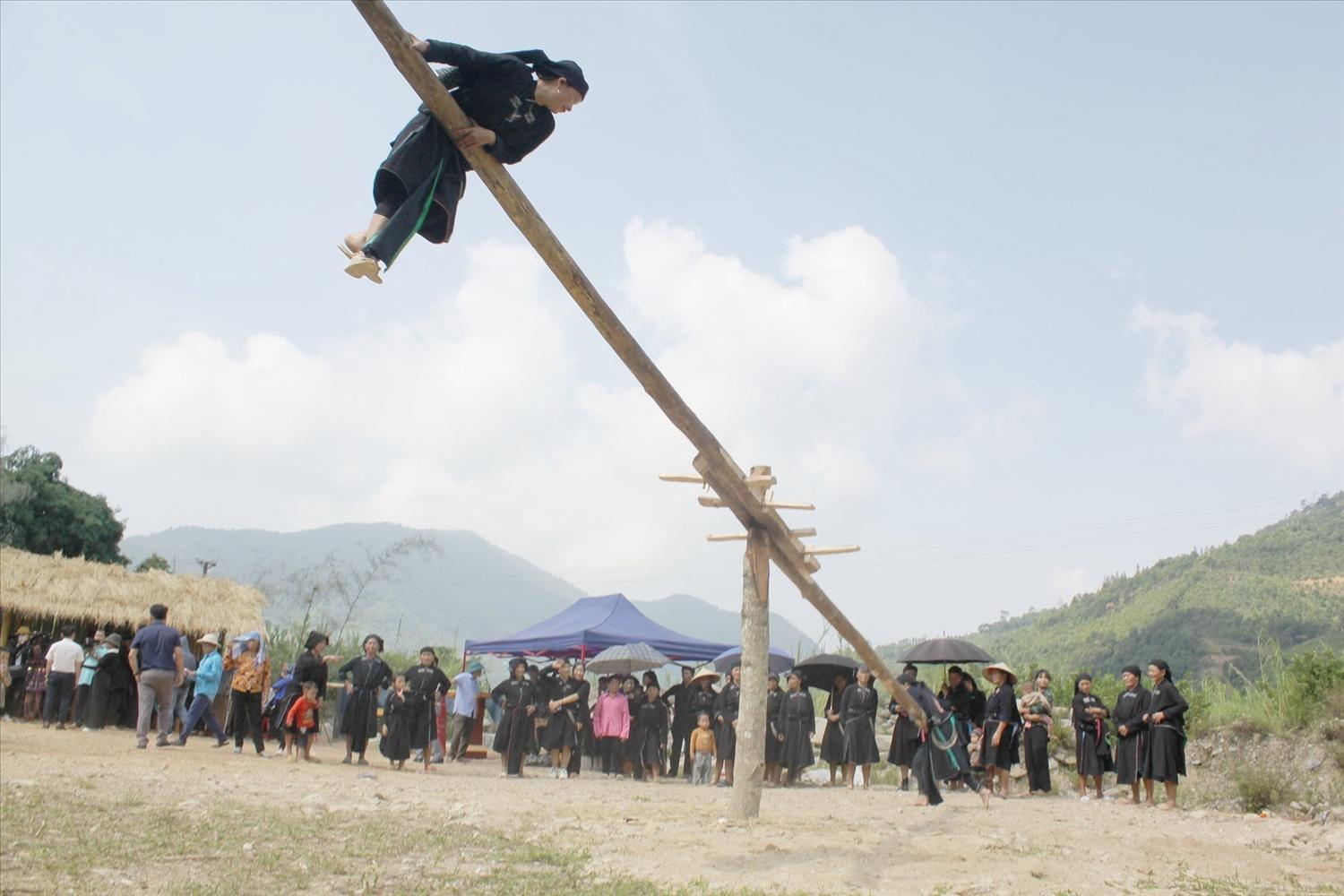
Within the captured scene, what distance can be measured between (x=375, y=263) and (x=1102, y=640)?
35950mm

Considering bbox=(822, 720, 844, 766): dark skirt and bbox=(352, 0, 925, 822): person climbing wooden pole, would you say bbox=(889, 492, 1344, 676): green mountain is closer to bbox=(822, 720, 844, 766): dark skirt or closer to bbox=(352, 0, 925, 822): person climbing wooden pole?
bbox=(822, 720, 844, 766): dark skirt

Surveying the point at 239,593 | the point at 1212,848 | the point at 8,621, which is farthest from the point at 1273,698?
the point at 8,621

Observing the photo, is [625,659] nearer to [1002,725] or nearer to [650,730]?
[650,730]

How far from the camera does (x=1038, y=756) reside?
13.4 meters

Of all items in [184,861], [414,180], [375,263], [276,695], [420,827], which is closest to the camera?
[375,263]

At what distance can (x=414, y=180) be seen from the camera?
14.8 feet

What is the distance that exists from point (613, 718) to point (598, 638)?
2585 mm

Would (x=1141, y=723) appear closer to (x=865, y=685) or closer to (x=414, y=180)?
(x=865, y=685)

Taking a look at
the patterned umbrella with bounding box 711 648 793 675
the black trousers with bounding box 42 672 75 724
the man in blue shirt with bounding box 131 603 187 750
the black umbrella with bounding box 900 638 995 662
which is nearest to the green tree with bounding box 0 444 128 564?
the black trousers with bounding box 42 672 75 724

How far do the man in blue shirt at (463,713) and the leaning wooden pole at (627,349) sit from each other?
749 cm

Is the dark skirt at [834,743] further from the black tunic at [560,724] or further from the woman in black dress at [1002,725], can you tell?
the black tunic at [560,724]

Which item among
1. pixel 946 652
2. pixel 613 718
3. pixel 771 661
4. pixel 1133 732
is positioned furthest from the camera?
pixel 771 661

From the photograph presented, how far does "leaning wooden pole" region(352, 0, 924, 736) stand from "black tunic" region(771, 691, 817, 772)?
449 centimetres

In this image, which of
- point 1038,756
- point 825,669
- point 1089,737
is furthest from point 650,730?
point 1089,737
